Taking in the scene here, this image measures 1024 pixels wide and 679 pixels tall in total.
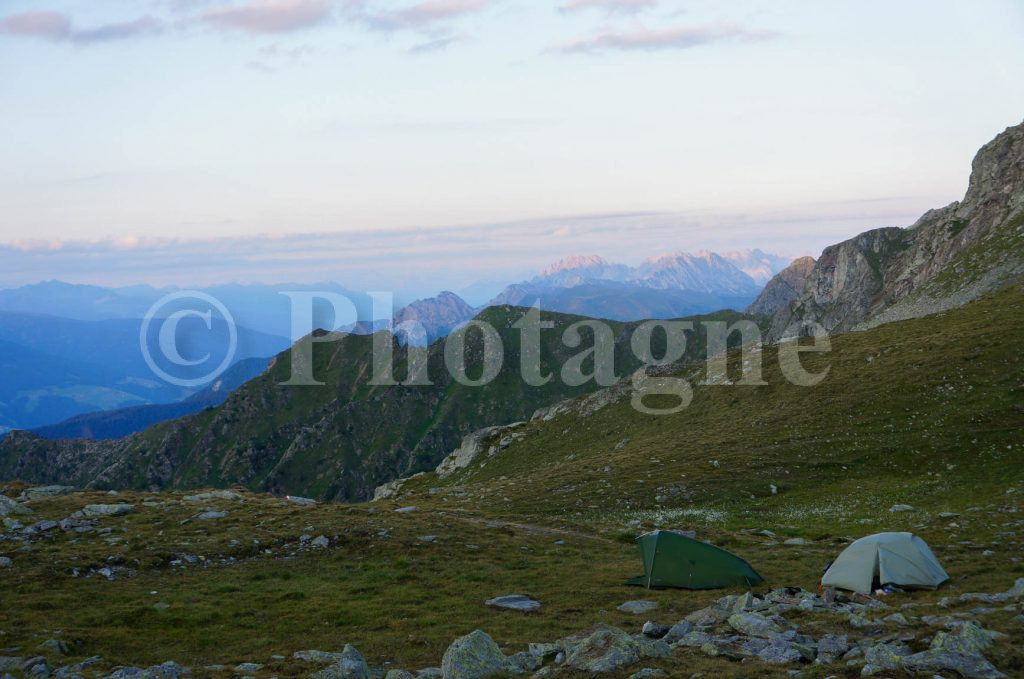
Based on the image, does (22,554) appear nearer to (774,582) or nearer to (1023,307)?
(774,582)

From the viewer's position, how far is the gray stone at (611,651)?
51.6 ft

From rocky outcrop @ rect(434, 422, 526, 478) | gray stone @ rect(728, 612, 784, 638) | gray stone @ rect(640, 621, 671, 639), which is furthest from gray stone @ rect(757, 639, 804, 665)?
rocky outcrop @ rect(434, 422, 526, 478)

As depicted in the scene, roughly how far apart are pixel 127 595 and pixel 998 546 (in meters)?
31.6

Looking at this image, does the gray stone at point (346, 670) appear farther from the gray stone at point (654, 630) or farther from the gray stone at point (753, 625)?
the gray stone at point (753, 625)

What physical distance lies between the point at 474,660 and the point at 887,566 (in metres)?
14.0

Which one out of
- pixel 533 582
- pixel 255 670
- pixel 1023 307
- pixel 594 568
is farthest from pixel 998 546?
pixel 1023 307

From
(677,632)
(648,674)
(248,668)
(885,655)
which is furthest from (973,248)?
(248,668)

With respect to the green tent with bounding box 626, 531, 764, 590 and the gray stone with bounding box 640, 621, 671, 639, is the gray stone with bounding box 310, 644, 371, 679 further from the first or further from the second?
the green tent with bounding box 626, 531, 764, 590

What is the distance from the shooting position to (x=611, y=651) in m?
16.1

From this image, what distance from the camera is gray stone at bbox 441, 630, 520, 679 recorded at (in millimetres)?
16453

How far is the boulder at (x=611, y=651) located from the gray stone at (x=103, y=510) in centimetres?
2851

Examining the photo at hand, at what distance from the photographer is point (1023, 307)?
6212cm

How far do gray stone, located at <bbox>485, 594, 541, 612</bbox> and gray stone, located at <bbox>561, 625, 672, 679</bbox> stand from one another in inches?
267

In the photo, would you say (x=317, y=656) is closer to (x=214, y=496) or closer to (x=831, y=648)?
(x=831, y=648)
